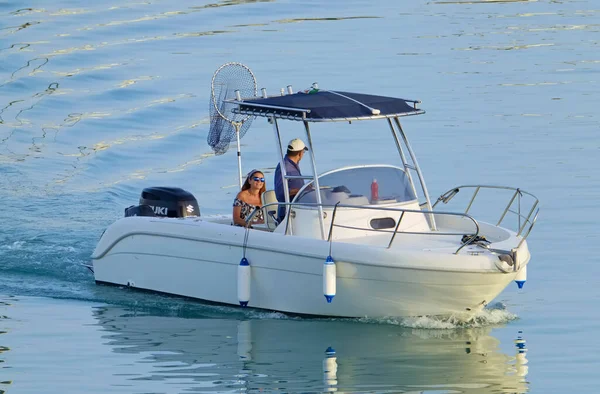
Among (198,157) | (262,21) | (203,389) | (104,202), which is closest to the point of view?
(203,389)

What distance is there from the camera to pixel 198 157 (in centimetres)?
2373

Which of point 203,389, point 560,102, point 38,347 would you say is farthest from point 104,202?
point 560,102

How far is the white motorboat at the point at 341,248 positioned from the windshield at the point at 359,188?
0.01 meters

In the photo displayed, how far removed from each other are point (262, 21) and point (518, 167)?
1632 cm

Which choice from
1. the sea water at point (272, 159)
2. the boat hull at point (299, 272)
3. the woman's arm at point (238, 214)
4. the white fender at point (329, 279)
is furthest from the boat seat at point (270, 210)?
the white fender at point (329, 279)

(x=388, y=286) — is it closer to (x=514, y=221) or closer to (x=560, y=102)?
(x=514, y=221)

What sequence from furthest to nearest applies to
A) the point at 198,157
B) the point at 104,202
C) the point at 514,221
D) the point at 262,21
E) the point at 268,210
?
the point at 262,21
the point at 198,157
the point at 104,202
the point at 514,221
the point at 268,210

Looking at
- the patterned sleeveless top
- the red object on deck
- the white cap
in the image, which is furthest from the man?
the red object on deck

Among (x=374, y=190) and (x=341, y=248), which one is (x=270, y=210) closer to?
(x=374, y=190)

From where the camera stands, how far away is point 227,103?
52.4ft

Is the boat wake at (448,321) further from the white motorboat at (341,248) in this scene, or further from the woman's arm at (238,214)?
the woman's arm at (238,214)

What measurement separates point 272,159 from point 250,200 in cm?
823

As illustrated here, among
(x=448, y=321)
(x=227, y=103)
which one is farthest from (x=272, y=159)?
(x=448, y=321)

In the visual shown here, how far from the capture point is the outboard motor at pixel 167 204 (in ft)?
51.9
